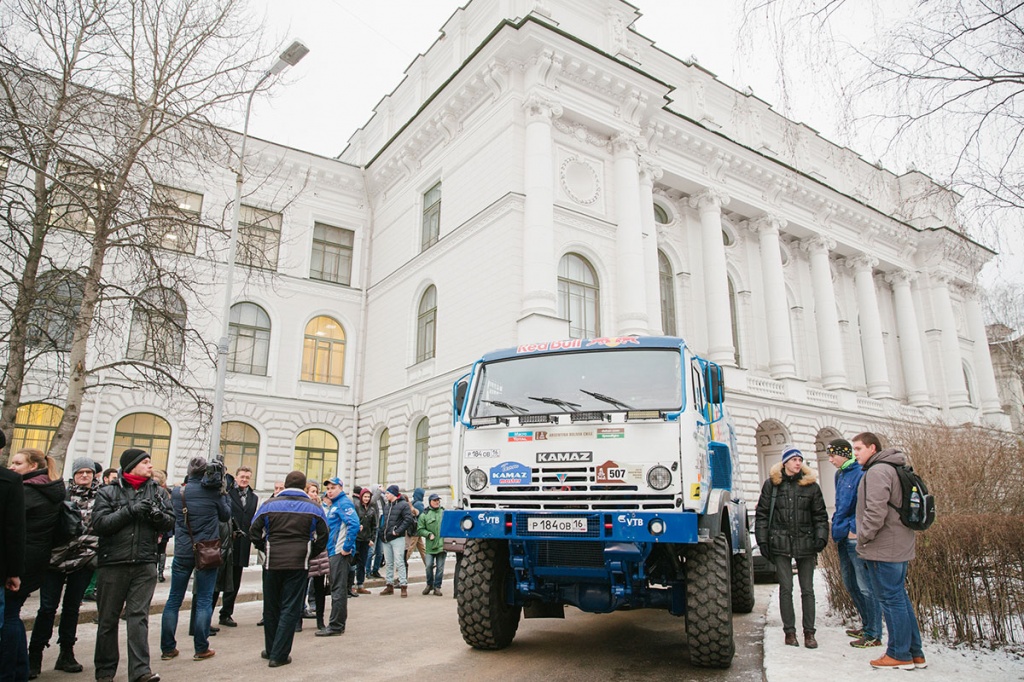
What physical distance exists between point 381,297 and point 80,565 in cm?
2141

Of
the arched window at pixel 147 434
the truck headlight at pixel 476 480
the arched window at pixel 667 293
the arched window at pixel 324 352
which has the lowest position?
the truck headlight at pixel 476 480

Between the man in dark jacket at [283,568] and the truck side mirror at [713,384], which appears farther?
the truck side mirror at [713,384]

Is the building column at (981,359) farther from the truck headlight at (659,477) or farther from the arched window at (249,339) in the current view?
the truck headlight at (659,477)

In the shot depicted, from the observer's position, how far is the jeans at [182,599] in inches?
269

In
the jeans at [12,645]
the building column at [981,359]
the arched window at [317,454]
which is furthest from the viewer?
the building column at [981,359]

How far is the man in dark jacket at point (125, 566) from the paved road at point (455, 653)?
1.77 ft

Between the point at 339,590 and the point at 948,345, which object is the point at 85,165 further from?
A: the point at 948,345

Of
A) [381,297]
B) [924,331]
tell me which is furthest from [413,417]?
[924,331]

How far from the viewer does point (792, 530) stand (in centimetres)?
667

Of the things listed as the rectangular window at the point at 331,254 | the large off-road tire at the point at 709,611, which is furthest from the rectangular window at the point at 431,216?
the large off-road tire at the point at 709,611

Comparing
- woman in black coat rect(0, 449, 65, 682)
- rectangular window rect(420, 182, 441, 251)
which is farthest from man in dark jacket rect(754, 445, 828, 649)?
rectangular window rect(420, 182, 441, 251)

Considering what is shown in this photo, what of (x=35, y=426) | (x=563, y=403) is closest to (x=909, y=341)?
(x=563, y=403)

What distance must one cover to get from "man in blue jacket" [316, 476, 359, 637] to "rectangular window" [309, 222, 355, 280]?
20138 mm

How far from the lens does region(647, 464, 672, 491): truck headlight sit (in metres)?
5.91
